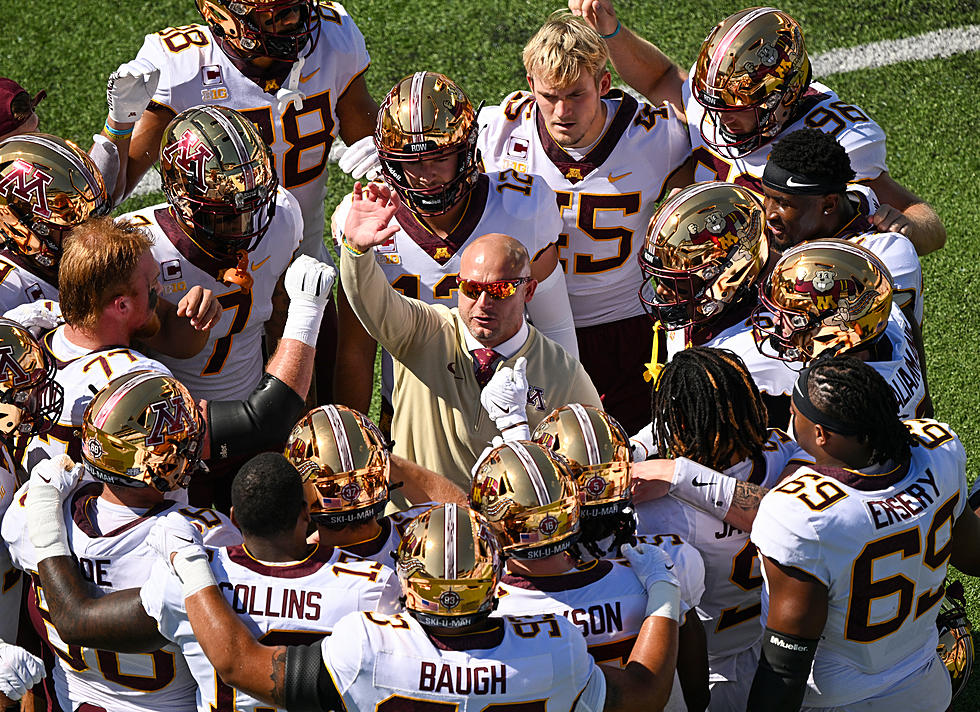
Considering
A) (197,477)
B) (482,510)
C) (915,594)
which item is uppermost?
(482,510)

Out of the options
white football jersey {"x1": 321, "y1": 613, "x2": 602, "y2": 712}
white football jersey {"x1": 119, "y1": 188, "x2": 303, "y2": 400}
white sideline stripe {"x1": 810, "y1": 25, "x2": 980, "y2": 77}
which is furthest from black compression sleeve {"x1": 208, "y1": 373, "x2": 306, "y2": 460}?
white sideline stripe {"x1": 810, "y1": 25, "x2": 980, "y2": 77}

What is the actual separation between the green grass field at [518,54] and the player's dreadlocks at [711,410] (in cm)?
380

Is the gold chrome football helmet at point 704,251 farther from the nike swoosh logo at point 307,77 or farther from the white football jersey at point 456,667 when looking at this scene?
the nike swoosh logo at point 307,77

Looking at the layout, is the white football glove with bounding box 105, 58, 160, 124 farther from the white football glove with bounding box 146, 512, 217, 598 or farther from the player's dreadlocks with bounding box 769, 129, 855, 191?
the player's dreadlocks with bounding box 769, 129, 855, 191

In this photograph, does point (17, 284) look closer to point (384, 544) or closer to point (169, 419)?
point (169, 419)

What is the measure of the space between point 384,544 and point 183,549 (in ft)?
1.68

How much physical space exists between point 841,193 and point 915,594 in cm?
159

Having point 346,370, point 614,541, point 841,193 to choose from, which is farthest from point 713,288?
point 346,370

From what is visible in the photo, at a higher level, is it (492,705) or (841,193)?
(841,193)

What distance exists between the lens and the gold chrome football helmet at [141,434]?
9.93ft

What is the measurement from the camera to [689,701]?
309 centimetres

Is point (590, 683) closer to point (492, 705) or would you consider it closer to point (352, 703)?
point (492, 705)

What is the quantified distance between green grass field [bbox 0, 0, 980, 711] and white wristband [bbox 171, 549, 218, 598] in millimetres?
4458

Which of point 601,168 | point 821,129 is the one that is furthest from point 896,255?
point 601,168
